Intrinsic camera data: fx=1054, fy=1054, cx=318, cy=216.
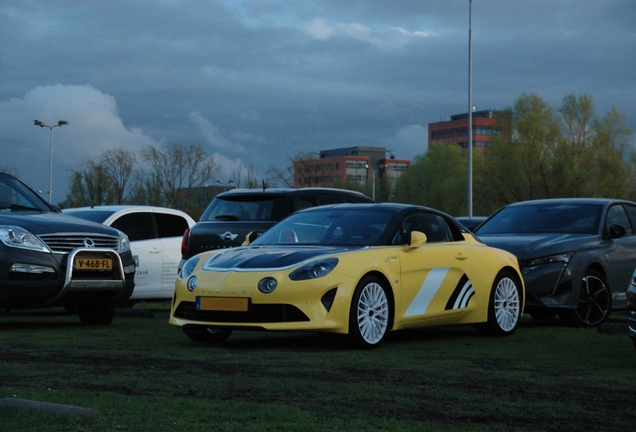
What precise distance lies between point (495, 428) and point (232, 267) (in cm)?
453

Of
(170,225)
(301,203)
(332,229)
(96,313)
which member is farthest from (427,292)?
(170,225)

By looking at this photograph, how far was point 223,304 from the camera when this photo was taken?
370 inches

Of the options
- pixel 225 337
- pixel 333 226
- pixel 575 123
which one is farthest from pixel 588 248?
pixel 575 123

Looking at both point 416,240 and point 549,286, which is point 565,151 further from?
point 416,240

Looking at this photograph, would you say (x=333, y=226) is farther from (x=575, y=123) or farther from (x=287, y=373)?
(x=575, y=123)

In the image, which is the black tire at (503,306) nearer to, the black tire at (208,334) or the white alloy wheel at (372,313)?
the white alloy wheel at (372,313)

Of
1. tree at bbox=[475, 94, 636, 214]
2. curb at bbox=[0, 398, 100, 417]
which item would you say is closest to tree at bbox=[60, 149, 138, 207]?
tree at bbox=[475, 94, 636, 214]

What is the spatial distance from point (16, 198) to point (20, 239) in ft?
4.79

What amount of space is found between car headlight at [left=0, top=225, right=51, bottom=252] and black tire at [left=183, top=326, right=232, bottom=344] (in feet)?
7.55

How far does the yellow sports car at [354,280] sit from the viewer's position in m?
9.27

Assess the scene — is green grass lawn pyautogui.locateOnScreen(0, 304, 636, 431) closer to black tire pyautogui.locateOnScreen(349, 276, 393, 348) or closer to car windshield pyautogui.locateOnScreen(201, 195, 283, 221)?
black tire pyautogui.locateOnScreen(349, 276, 393, 348)

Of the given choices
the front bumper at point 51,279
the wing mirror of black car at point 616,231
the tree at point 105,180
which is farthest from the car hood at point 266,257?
the tree at point 105,180

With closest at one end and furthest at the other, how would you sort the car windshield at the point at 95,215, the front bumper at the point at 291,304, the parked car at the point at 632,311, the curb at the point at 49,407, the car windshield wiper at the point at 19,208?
the curb at the point at 49,407 → the parked car at the point at 632,311 → the front bumper at the point at 291,304 → the car windshield wiper at the point at 19,208 → the car windshield at the point at 95,215

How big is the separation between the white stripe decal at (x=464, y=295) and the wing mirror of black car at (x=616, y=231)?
10.3 ft
